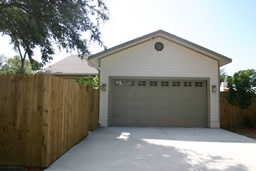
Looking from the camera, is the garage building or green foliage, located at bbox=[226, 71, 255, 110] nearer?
green foliage, located at bbox=[226, 71, 255, 110]

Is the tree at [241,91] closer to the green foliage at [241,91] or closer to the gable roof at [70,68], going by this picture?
the green foliage at [241,91]

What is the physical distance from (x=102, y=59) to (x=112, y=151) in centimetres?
532

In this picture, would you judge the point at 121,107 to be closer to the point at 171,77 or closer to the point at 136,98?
the point at 136,98

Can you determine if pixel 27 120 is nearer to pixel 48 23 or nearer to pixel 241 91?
pixel 48 23

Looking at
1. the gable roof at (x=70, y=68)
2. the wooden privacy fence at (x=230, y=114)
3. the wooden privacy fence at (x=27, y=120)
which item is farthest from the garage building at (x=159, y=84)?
the wooden privacy fence at (x=27, y=120)

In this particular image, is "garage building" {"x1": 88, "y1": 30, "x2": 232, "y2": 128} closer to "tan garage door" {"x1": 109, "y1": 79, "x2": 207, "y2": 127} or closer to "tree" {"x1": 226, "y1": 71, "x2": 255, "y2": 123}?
"tan garage door" {"x1": 109, "y1": 79, "x2": 207, "y2": 127}

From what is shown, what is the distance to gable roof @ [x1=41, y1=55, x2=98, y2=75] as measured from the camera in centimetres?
1396

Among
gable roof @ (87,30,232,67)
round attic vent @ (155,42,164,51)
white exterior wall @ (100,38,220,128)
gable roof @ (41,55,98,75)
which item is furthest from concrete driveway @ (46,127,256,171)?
gable roof @ (41,55,98,75)

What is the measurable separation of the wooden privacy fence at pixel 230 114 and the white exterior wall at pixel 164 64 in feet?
1.42

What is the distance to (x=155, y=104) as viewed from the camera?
9.53m

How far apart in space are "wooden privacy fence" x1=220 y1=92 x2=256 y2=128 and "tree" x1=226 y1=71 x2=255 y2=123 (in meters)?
0.38

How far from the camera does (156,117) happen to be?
9500 millimetres

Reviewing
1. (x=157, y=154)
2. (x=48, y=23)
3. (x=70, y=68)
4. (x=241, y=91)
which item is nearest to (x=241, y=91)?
(x=241, y=91)

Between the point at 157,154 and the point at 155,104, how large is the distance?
15.5ft
